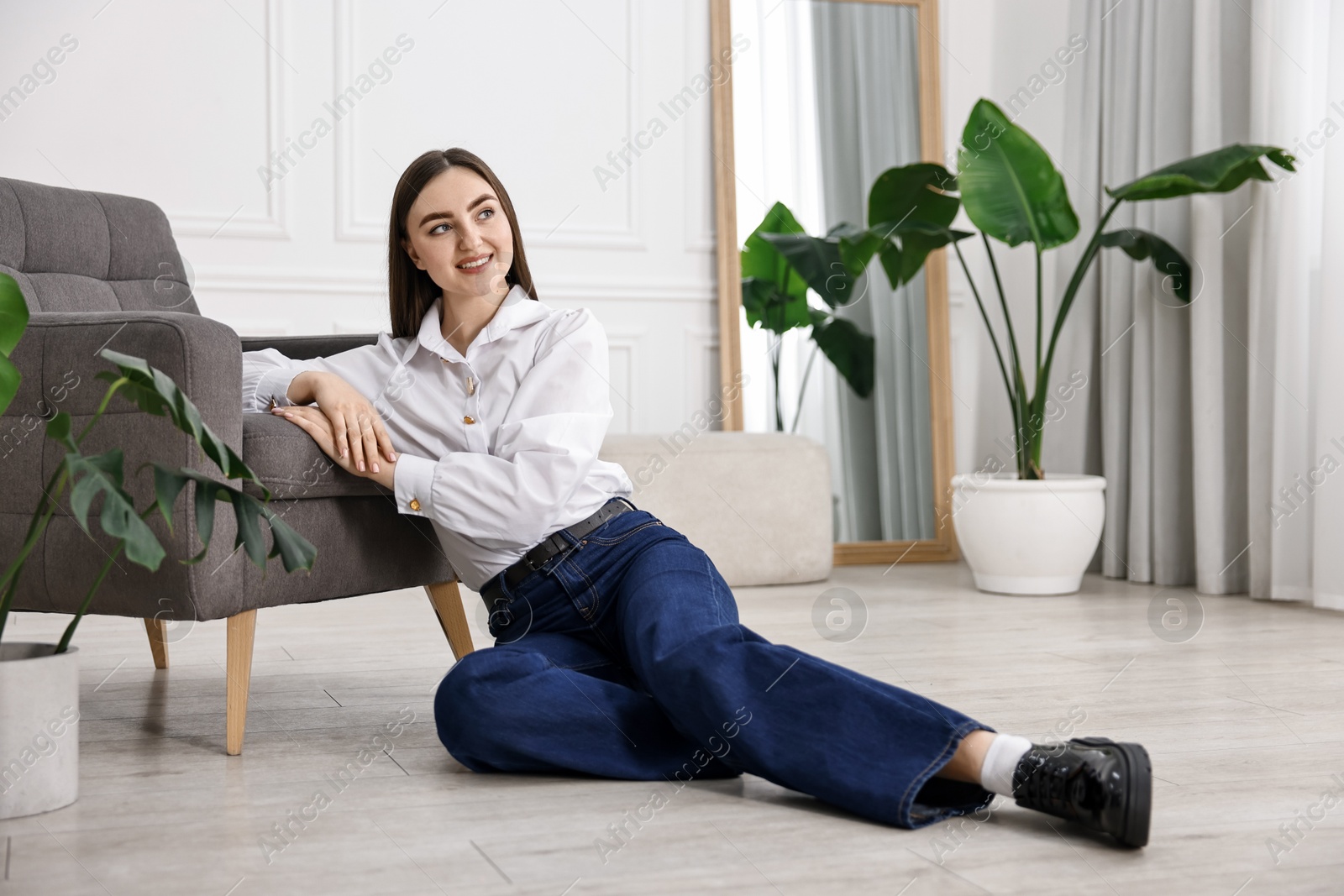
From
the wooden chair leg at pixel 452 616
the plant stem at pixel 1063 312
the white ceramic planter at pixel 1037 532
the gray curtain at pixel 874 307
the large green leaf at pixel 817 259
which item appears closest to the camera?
the wooden chair leg at pixel 452 616

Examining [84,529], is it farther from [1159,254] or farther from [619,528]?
[1159,254]

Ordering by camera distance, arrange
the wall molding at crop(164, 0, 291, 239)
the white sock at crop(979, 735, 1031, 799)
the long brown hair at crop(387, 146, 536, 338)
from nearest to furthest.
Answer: the white sock at crop(979, 735, 1031, 799), the long brown hair at crop(387, 146, 536, 338), the wall molding at crop(164, 0, 291, 239)

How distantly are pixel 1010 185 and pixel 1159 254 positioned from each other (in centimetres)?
43

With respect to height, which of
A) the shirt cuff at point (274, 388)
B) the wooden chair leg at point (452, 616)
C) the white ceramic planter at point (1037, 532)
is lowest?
the white ceramic planter at point (1037, 532)

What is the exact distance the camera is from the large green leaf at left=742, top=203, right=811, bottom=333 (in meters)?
3.83

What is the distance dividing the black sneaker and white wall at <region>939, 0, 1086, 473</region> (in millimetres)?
2875

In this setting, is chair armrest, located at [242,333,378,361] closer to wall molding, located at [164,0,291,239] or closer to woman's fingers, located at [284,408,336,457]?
woman's fingers, located at [284,408,336,457]

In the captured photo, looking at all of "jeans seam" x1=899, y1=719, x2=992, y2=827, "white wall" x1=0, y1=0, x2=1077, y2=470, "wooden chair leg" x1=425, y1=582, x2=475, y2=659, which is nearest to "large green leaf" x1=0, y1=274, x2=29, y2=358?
"wooden chair leg" x1=425, y1=582, x2=475, y2=659

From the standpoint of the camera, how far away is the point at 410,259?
1.74m

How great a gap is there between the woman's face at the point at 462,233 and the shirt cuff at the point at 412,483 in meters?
0.26

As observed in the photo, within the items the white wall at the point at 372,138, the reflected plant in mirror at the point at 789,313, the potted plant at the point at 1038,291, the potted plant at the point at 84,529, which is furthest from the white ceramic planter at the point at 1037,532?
the potted plant at the point at 84,529

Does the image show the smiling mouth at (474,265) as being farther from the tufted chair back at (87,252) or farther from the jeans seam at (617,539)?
the tufted chair back at (87,252)

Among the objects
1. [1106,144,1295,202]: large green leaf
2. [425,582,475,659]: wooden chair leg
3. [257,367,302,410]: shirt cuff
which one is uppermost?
[1106,144,1295,202]: large green leaf

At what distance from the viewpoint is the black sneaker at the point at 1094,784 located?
3.78 feet
